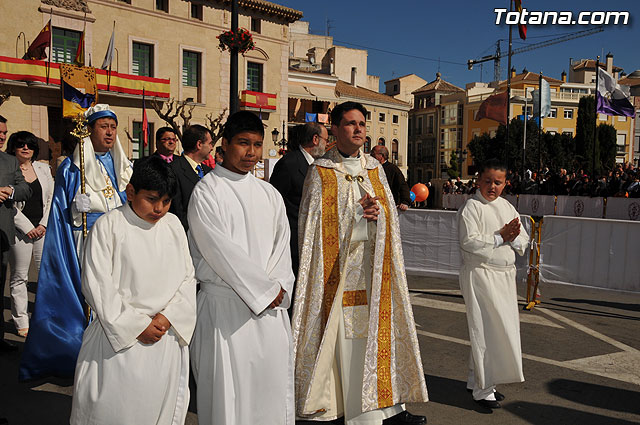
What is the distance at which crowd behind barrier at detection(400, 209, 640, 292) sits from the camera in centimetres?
858

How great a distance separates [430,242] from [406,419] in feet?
21.1

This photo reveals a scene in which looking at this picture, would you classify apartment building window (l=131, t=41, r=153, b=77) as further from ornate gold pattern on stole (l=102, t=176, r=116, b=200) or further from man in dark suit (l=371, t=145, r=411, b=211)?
ornate gold pattern on stole (l=102, t=176, r=116, b=200)

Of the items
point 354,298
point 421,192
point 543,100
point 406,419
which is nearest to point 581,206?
point 543,100

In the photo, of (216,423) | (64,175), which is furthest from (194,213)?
(64,175)

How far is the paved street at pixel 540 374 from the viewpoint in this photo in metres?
4.25

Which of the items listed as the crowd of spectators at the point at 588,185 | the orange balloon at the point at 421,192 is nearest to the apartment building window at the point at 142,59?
the crowd of spectators at the point at 588,185

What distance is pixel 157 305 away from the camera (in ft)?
9.28

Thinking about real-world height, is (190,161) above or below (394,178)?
above

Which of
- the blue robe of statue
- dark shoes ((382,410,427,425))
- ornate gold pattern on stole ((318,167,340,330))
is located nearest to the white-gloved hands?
the blue robe of statue

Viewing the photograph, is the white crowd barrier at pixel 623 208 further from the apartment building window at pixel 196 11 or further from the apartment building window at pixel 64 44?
the apartment building window at pixel 64 44

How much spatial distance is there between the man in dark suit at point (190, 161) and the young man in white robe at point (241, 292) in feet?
5.25

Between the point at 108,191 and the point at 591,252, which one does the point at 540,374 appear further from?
the point at 591,252

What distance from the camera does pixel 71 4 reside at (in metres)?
28.8

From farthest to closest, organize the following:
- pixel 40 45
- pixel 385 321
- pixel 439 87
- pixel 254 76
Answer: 1. pixel 439 87
2. pixel 254 76
3. pixel 40 45
4. pixel 385 321
